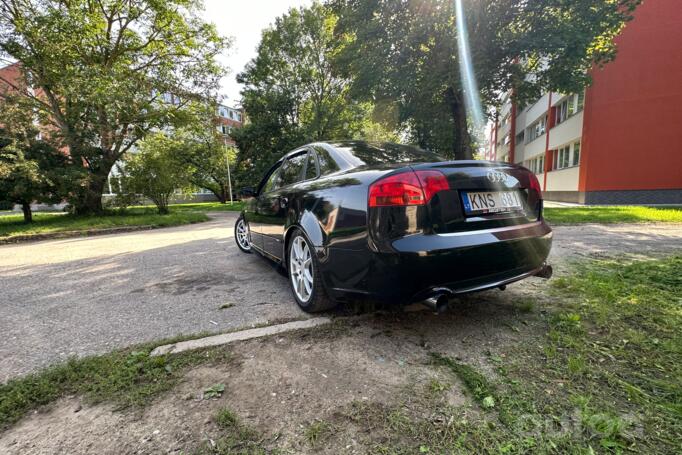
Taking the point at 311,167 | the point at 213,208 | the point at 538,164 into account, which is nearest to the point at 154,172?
the point at 213,208

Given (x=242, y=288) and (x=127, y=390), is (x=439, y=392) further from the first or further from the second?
(x=242, y=288)

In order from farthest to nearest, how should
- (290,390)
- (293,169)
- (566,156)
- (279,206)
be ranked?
(566,156) → (293,169) → (279,206) → (290,390)

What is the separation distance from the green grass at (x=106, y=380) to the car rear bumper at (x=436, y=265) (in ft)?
3.31

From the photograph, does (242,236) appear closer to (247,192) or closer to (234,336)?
(247,192)

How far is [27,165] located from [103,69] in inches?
180

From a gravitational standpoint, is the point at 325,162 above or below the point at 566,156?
below

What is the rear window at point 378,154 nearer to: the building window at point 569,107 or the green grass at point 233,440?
the green grass at point 233,440

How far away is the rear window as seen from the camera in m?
2.62

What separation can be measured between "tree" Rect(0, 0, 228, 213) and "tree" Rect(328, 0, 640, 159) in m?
6.97

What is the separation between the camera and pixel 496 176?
2301mm

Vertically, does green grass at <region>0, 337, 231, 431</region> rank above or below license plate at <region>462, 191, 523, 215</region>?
below

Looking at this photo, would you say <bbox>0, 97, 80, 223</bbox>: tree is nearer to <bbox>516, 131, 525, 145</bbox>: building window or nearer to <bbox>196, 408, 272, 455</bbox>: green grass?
<bbox>196, 408, 272, 455</bbox>: green grass

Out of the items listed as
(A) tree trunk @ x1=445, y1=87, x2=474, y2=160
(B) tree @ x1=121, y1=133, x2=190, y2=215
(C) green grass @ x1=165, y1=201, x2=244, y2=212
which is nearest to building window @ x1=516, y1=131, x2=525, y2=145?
(A) tree trunk @ x1=445, y1=87, x2=474, y2=160

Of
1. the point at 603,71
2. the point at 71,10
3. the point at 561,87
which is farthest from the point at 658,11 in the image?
the point at 71,10
